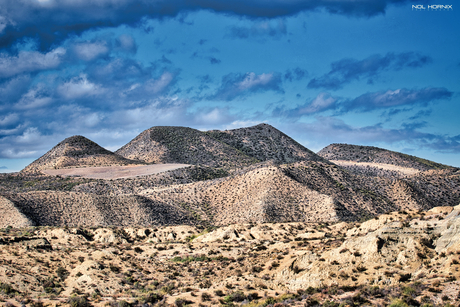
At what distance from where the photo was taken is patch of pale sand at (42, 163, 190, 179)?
3403 inches

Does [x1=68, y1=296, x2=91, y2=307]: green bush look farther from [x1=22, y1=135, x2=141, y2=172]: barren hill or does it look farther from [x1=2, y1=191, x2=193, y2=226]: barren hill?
[x1=22, y1=135, x2=141, y2=172]: barren hill

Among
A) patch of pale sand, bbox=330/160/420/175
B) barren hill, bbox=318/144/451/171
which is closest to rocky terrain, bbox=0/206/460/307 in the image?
patch of pale sand, bbox=330/160/420/175

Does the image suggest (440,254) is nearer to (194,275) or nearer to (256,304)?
(256,304)

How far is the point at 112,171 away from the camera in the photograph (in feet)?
297

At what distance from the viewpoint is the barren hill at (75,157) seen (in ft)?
334

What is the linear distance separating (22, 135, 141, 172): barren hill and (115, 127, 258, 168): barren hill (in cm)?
1066

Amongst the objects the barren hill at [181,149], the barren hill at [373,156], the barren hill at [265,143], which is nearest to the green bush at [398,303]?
the barren hill at [181,149]

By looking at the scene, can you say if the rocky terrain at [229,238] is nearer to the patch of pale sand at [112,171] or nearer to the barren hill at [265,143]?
the patch of pale sand at [112,171]

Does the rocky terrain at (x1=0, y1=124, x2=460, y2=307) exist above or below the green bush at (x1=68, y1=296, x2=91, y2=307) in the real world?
above

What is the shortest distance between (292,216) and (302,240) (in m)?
21.9

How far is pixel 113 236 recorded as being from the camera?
41.8 meters

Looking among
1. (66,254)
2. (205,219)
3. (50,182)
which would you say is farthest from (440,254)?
(50,182)

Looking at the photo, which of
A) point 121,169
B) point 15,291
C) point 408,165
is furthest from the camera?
point 408,165

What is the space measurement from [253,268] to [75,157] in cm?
9131
